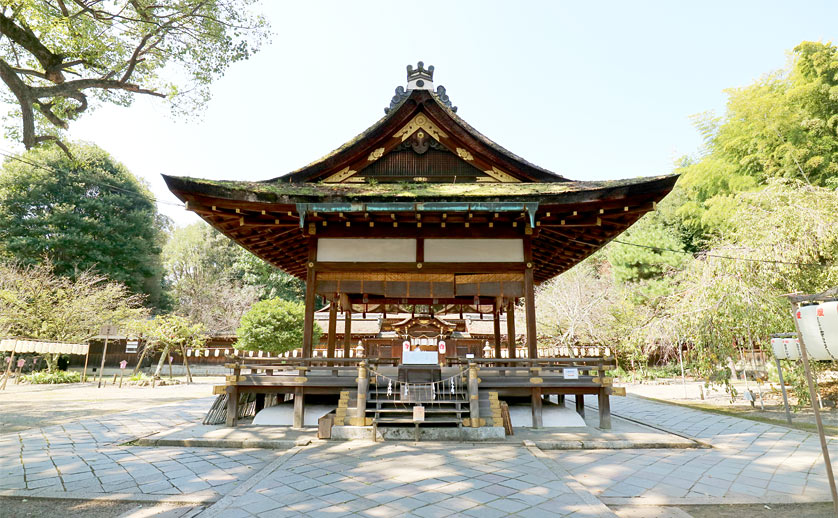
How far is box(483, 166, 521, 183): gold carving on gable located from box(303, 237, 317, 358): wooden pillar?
14.7 ft

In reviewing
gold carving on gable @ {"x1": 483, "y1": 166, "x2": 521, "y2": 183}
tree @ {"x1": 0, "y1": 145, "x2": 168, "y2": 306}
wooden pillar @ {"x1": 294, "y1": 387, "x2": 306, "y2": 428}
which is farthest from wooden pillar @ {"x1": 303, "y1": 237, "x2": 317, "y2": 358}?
tree @ {"x1": 0, "y1": 145, "x2": 168, "y2": 306}

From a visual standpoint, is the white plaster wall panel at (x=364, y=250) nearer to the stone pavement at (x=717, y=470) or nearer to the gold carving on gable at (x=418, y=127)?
the gold carving on gable at (x=418, y=127)

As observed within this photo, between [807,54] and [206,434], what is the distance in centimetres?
2607

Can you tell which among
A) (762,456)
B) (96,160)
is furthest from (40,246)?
(762,456)

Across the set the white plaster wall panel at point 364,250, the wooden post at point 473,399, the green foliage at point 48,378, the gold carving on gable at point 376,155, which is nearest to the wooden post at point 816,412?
the wooden post at point 473,399

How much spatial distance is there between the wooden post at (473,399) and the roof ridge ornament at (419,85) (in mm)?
6321

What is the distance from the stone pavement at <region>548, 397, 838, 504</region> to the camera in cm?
470

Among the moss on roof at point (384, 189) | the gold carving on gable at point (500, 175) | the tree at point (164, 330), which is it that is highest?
the gold carving on gable at point (500, 175)

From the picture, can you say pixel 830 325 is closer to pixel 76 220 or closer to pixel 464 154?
pixel 464 154

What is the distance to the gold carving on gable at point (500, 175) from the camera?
32.3 ft

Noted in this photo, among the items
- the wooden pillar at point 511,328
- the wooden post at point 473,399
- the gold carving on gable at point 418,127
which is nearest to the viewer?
the wooden post at point 473,399

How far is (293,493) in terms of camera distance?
4598 mm

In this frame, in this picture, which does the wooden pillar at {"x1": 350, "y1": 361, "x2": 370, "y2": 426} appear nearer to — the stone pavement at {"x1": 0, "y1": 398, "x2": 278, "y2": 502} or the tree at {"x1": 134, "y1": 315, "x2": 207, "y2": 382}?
the stone pavement at {"x1": 0, "y1": 398, "x2": 278, "y2": 502}

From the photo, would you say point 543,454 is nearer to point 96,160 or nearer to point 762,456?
point 762,456
